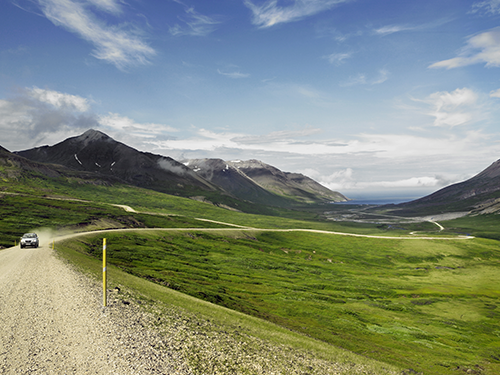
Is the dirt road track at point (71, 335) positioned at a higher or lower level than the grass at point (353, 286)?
higher

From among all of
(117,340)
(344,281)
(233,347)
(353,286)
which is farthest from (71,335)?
(344,281)

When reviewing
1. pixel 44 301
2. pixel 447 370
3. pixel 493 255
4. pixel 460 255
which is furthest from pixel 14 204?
pixel 493 255

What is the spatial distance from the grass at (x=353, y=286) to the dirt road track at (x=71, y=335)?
24.1 m

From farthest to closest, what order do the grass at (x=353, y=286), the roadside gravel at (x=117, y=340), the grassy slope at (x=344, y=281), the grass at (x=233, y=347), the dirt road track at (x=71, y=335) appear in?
the grassy slope at (x=344, y=281) → the grass at (x=353, y=286) → the grass at (x=233, y=347) → the roadside gravel at (x=117, y=340) → the dirt road track at (x=71, y=335)

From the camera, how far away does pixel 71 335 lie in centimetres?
1872

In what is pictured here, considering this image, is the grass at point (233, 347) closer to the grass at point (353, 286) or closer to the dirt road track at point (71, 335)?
the dirt road track at point (71, 335)

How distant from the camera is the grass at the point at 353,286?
47688mm

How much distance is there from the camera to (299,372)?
68.2ft

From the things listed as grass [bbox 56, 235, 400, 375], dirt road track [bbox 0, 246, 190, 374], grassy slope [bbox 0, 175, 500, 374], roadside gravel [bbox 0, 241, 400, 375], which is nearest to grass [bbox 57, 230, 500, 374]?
grassy slope [bbox 0, 175, 500, 374]

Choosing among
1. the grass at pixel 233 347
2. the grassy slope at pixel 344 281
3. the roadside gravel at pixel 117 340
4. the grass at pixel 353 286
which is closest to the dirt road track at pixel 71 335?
the roadside gravel at pixel 117 340

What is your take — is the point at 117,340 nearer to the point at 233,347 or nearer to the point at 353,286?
the point at 233,347

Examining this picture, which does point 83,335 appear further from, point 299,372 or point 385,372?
point 385,372

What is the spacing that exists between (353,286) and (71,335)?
88911mm

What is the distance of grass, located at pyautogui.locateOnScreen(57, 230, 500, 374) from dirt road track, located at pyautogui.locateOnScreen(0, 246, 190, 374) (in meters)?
24.1
